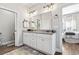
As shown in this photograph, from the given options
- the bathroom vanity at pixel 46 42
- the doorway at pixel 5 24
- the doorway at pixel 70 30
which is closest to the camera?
the doorway at pixel 70 30

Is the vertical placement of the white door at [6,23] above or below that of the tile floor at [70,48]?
above

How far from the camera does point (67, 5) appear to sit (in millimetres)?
1037

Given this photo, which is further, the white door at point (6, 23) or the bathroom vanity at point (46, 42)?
the white door at point (6, 23)

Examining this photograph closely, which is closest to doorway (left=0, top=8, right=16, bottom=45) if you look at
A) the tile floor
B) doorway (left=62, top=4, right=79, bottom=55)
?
doorway (left=62, top=4, right=79, bottom=55)

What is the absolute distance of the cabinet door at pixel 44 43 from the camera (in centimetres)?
124

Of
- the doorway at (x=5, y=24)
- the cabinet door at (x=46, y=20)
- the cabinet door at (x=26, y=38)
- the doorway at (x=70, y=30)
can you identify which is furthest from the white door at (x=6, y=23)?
the doorway at (x=70, y=30)

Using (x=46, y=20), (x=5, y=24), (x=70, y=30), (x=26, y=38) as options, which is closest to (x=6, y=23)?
(x=5, y=24)

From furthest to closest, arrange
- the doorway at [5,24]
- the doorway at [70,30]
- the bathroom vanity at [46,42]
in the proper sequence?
the doorway at [5,24], the bathroom vanity at [46,42], the doorway at [70,30]

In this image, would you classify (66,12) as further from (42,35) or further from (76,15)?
(42,35)

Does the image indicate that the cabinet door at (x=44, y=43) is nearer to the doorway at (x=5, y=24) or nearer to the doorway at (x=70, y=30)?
the doorway at (x=70, y=30)

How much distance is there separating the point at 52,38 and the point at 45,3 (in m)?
0.67

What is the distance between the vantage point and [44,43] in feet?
4.27

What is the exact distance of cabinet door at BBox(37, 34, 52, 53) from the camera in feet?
4.06

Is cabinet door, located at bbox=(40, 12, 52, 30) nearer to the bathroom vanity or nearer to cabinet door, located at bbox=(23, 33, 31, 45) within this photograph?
the bathroom vanity
